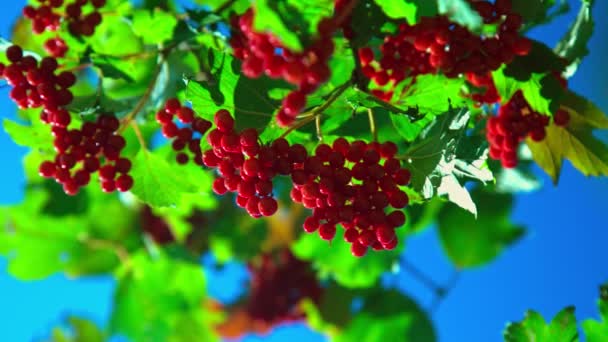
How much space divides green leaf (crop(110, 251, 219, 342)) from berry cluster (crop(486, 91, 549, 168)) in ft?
4.99

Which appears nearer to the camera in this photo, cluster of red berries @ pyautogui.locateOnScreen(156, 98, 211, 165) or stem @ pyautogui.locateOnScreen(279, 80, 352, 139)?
stem @ pyautogui.locateOnScreen(279, 80, 352, 139)

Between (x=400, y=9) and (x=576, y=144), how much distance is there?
0.46 m

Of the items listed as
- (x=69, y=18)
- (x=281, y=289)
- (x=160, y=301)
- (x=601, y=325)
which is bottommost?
(x=160, y=301)

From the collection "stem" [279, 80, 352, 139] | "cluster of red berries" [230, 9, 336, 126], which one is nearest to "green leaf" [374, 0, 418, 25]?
"stem" [279, 80, 352, 139]

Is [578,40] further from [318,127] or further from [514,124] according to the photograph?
[318,127]

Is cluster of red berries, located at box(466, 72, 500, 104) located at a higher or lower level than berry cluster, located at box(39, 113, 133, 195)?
higher

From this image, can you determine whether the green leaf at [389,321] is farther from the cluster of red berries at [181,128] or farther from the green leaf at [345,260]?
the cluster of red berries at [181,128]

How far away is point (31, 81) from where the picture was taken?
1.12 m

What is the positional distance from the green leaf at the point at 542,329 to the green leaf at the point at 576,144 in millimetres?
248

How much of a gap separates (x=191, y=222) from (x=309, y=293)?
55 centimetres

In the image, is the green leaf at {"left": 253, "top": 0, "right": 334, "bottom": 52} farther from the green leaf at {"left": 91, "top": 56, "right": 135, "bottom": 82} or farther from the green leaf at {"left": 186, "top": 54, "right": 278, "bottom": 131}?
the green leaf at {"left": 91, "top": 56, "right": 135, "bottom": 82}

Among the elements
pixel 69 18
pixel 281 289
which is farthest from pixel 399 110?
pixel 281 289

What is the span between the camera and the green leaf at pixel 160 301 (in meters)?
2.46

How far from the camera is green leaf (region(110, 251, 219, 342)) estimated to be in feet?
8.05
